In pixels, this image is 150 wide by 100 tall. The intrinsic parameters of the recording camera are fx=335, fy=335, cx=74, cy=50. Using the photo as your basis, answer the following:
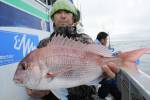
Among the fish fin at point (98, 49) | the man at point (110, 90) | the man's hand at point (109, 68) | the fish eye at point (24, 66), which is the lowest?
the man at point (110, 90)

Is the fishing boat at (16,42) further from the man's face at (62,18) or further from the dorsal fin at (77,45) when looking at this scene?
the man's face at (62,18)

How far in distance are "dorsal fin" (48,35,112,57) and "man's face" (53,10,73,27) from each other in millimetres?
643

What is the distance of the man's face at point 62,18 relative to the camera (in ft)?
10.1

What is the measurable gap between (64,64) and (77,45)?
0.22 metres

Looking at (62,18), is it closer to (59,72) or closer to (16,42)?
(16,42)

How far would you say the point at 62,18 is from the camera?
308 centimetres

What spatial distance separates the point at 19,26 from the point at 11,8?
0.83 feet

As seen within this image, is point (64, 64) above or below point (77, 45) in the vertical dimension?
below

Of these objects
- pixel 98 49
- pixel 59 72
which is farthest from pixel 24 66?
pixel 98 49

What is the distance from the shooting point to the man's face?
121 inches

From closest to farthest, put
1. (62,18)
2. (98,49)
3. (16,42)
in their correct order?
(98,49), (62,18), (16,42)

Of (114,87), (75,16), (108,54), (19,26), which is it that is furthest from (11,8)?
(114,87)

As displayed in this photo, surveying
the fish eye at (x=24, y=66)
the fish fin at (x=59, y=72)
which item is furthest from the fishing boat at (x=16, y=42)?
the fish eye at (x=24, y=66)

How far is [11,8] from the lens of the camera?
3369mm
